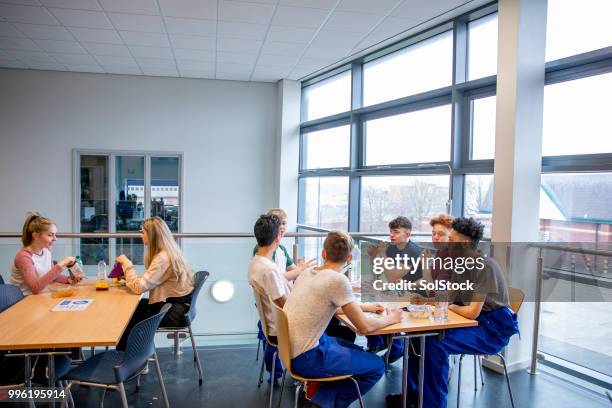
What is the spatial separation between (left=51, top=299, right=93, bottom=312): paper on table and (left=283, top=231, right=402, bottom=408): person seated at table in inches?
52.7

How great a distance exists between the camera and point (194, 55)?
20.8 ft

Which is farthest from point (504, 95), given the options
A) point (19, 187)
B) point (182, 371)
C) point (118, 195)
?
point (19, 187)

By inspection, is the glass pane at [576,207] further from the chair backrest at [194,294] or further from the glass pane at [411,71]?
the chair backrest at [194,294]

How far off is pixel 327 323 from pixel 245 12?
3376 millimetres

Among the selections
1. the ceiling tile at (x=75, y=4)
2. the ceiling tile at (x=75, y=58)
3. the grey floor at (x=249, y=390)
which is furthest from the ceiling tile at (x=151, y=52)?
the grey floor at (x=249, y=390)

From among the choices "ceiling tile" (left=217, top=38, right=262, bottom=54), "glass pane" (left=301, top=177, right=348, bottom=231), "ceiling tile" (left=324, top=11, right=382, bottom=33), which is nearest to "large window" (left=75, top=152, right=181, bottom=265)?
"glass pane" (left=301, top=177, right=348, bottom=231)

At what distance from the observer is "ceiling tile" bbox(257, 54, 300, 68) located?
6313 mm

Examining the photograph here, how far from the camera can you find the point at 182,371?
13.0 feet

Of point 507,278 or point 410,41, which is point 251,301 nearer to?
point 507,278

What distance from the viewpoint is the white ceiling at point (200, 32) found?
4.58 meters

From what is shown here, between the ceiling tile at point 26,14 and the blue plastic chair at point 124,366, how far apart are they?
3.78 metres

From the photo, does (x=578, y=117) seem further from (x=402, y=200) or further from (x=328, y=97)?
(x=328, y=97)

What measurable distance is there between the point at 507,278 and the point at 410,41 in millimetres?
2982

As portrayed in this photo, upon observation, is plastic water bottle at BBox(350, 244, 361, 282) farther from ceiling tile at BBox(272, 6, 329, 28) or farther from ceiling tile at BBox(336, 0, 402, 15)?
ceiling tile at BBox(272, 6, 329, 28)
